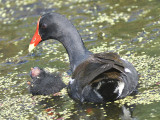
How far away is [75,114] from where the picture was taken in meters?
5.47

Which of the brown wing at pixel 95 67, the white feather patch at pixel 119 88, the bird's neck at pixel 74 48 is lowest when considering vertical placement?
the white feather patch at pixel 119 88

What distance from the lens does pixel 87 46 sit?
8.22 metres

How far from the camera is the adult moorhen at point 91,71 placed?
5090 mm

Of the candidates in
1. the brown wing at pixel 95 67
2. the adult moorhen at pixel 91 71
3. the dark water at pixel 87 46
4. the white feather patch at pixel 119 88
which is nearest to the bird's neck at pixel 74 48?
the adult moorhen at pixel 91 71

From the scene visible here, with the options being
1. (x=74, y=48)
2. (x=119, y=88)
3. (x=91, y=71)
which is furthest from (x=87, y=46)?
(x=91, y=71)

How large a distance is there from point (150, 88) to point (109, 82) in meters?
0.90

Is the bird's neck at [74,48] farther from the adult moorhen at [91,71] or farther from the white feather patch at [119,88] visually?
the white feather patch at [119,88]

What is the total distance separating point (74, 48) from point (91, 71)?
3.66ft

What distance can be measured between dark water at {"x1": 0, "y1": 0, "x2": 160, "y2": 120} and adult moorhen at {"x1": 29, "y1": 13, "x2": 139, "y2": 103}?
0.16m

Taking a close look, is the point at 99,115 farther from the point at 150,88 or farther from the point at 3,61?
the point at 3,61

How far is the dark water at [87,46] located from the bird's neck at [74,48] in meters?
0.53

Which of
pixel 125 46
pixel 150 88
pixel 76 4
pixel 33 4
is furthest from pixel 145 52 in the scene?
pixel 33 4

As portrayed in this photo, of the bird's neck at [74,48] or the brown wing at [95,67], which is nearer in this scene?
the brown wing at [95,67]

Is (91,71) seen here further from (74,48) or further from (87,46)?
(87,46)
